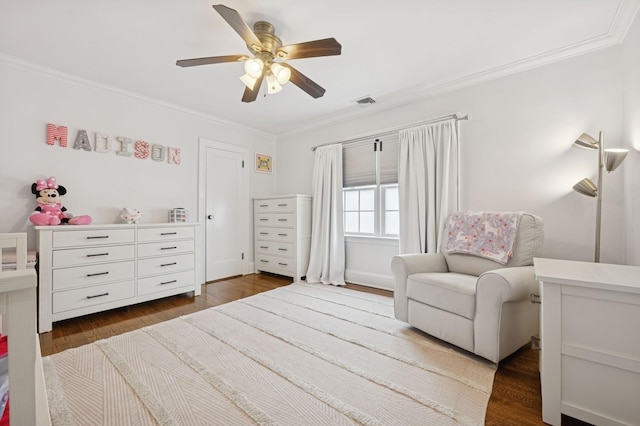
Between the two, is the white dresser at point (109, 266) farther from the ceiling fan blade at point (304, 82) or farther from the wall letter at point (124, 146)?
the ceiling fan blade at point (304, 82)

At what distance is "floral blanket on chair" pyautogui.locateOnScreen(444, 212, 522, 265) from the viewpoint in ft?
7.20

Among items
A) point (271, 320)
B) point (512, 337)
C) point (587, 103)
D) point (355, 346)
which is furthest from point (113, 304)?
point (587, 103)

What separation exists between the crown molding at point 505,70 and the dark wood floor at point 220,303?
233 cm

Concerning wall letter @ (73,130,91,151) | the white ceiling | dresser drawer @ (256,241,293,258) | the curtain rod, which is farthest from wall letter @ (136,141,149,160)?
the curtain rod

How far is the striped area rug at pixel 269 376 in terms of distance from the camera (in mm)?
1331

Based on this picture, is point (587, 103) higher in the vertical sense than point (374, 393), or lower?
higher

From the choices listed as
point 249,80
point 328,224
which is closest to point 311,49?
point 249,80

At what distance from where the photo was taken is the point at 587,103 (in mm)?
2307

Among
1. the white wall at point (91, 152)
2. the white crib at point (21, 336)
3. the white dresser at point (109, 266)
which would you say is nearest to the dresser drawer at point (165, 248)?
the white dresser at point (109, 266)

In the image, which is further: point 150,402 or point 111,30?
point 111,30

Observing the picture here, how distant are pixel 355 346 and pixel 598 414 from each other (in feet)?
4.10

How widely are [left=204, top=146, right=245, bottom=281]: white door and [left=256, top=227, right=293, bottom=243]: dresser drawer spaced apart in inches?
11.7

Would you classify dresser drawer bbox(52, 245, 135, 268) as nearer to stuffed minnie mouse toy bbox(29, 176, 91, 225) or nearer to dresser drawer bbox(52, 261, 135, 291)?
dresser drawer bbox(52, 261, 135, 291)

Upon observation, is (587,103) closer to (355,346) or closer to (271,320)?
(355,346)
